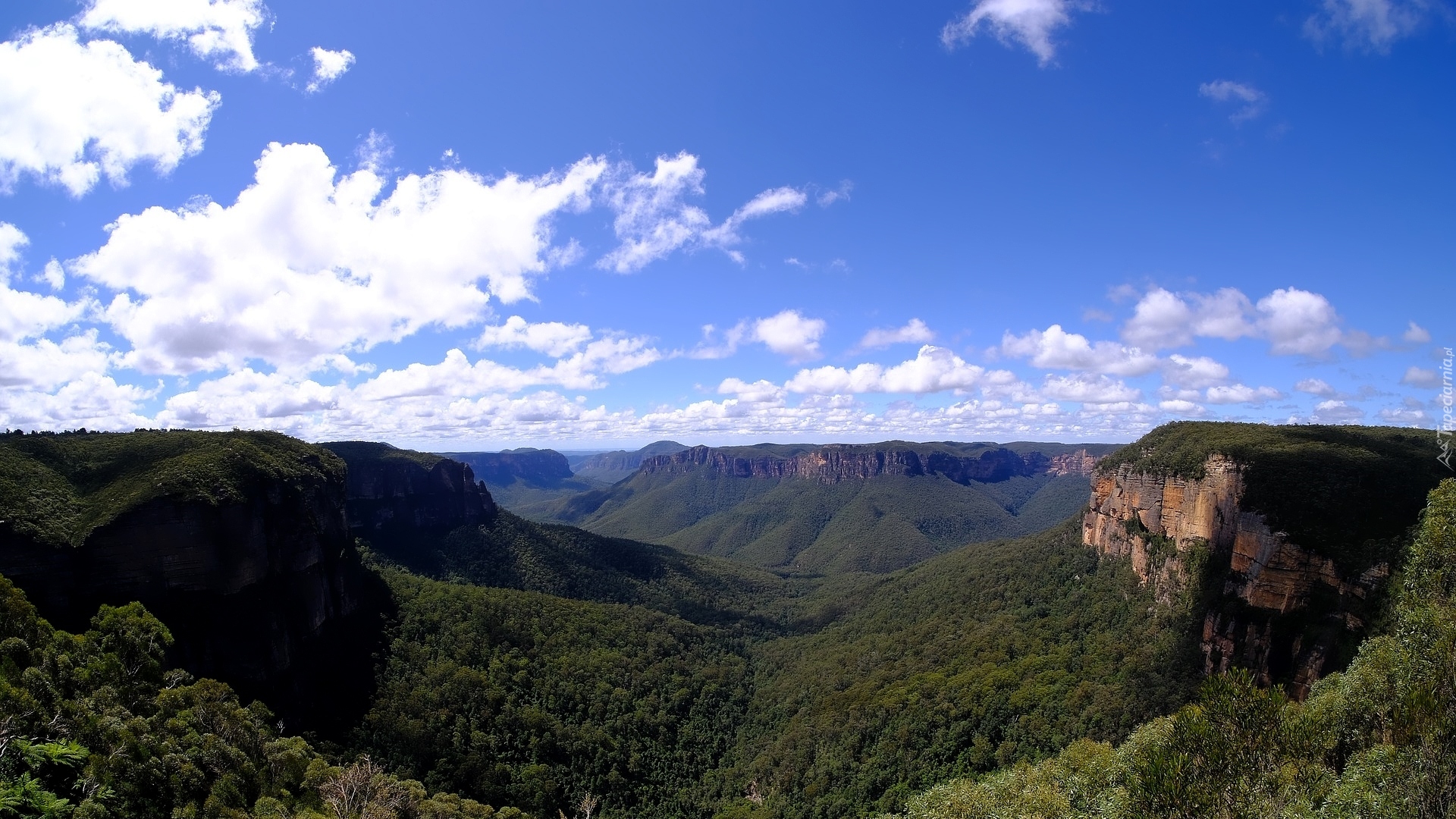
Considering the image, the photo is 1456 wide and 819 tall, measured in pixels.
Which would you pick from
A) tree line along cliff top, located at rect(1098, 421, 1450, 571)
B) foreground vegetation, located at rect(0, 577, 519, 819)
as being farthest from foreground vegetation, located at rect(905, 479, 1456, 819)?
foreground vegetation, located at rect(0, 577, 519, 819)

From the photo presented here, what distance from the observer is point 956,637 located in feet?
229

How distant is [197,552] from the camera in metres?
46.3

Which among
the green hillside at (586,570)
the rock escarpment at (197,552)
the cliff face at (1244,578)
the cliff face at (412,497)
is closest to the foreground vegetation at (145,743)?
the rock escarpment at (197,552)

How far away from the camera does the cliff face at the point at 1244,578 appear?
37.3 meters

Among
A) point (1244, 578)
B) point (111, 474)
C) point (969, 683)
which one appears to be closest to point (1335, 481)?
point (1244, 578)

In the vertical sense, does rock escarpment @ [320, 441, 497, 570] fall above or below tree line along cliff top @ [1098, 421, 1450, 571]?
below

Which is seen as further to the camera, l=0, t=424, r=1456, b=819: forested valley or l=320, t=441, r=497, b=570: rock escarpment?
l=320, t=441, r=497, b=570: rock escarpment

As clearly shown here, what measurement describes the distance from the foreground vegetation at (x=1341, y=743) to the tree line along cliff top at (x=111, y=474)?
193 feet

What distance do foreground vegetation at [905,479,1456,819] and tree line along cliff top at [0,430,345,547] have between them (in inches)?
2317

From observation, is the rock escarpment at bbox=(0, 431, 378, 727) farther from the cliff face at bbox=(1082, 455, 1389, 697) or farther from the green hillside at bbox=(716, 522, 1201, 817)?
the cliff face at bbox=(1082, 455, 1389, 697)

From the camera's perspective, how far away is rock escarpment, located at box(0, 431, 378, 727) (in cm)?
4125

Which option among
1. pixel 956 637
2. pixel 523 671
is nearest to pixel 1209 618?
pixel 956 637

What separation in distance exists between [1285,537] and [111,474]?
286ft

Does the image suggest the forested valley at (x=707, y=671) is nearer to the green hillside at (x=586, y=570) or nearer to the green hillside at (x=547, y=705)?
the green hillside at (x=547, y=705)
